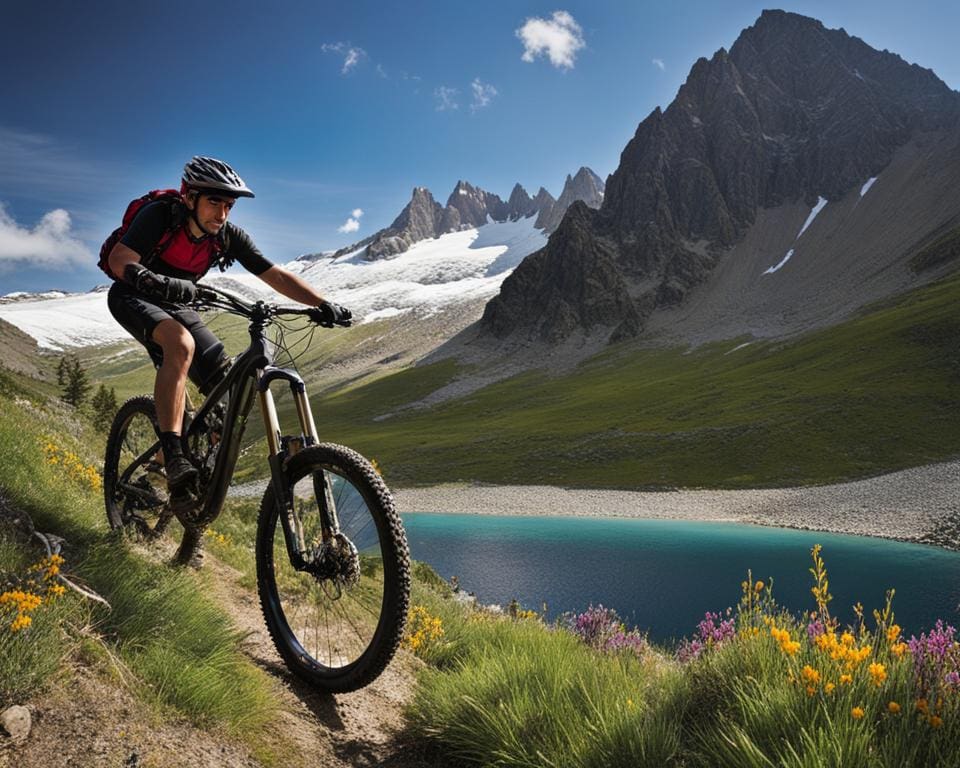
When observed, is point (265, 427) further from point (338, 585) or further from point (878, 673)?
point (878, 673)

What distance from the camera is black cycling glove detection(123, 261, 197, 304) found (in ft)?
15.0

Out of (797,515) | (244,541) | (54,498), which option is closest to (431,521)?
(797,515)

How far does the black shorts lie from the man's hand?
4.11ft

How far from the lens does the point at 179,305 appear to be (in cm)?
506

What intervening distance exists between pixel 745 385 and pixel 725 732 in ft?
375

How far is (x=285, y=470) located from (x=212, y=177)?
9.21ft

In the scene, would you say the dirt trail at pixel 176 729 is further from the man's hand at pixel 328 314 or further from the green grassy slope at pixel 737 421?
the green grassy slope at pixel 737 421

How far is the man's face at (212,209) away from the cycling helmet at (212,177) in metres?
0.11

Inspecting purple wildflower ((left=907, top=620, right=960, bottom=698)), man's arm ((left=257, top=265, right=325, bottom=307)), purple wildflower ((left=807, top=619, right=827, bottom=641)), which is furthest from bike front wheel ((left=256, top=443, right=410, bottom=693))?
purple wildflower ((left=907, top=620, right=960, bottom=698))

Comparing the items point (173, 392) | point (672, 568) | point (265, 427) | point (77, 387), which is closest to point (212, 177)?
point (173, 392)

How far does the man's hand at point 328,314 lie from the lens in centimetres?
558

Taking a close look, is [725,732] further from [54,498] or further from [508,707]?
[54,498]

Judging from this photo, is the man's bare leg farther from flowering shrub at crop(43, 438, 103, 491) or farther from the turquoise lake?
the turquoise lake

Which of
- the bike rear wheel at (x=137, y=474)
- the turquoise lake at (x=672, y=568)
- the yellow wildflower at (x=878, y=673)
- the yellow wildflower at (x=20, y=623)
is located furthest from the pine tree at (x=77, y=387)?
the yellow wildflower at (x=878, y=673)
